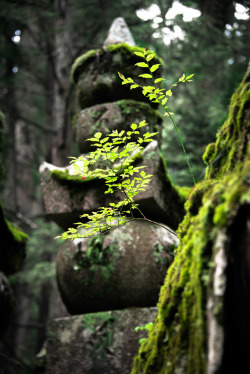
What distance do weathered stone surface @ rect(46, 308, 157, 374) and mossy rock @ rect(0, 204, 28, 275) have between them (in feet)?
4.22

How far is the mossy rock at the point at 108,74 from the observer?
335 centimetres

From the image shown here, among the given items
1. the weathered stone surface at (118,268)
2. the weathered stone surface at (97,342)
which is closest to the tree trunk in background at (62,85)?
the weathered stone surface at (118,268)

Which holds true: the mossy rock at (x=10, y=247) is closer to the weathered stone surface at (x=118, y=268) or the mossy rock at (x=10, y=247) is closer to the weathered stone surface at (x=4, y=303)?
the weathered stone surface at (x=4, y=303)

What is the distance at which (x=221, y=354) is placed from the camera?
0.90 m

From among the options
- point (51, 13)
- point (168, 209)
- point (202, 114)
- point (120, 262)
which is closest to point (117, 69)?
point (168, 209)

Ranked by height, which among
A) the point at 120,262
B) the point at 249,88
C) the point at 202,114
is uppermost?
the point at 202,114

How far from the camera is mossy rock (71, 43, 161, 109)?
335 centimetres

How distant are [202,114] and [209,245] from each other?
8078 millimetres

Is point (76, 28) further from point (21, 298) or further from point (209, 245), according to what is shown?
point (209, 245)

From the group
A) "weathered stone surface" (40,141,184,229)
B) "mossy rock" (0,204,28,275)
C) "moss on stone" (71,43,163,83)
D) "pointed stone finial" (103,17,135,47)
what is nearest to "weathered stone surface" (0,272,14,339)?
"mossy rock" (0,204,28,275)

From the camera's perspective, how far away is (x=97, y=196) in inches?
119

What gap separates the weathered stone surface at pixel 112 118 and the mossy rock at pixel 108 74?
16cm

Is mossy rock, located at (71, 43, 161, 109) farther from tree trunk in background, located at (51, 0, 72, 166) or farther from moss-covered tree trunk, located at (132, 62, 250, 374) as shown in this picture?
tree trunk in background, located at (51, 0, 72, 166)

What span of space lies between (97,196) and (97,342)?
47.1 inches
